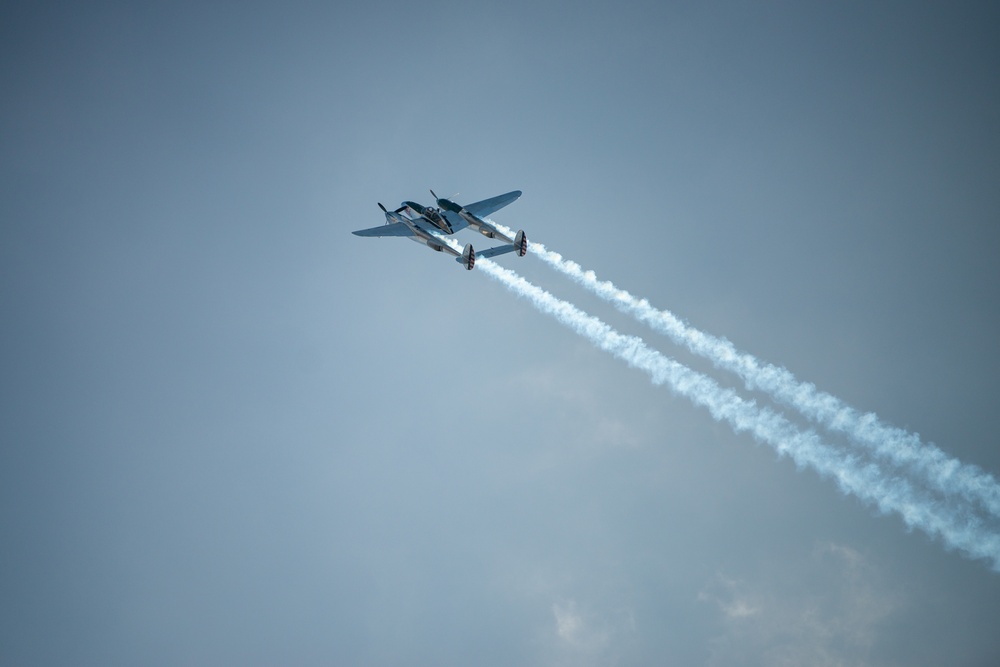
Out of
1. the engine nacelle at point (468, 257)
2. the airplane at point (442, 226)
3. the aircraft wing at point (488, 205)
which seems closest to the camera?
the engine nacelle at point (468, 257)

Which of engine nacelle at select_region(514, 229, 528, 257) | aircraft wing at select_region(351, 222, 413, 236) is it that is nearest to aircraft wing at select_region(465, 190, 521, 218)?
engine nacelle at select_region(514, 229, 528, 257)

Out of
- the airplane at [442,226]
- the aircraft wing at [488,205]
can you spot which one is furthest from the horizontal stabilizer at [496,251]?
the aircraft wing at [488,205]

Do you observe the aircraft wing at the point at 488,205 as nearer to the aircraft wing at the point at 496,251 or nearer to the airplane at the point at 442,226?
the airplane at the point at 442,226

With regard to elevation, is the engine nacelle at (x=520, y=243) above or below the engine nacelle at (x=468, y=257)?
above

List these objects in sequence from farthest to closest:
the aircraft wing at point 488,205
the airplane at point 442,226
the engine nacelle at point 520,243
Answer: the aircraft wing at point 488,205, the engine nacelle at point 520,243, the airplane at point 442,226

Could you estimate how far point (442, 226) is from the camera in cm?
6378

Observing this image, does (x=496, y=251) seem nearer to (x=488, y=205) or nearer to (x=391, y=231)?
(x=488, y=205)

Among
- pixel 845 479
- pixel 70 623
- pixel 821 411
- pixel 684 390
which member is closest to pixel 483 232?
pixel 684 390

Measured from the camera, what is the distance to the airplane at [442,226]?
63.0 meters

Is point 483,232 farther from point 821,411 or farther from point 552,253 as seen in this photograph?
point 821,411

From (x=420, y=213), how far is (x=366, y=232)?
412 inches

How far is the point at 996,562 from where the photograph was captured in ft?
168

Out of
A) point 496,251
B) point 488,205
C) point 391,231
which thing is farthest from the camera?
point 488,205

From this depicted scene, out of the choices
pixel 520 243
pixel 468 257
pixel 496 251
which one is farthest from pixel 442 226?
pixel 520 243
